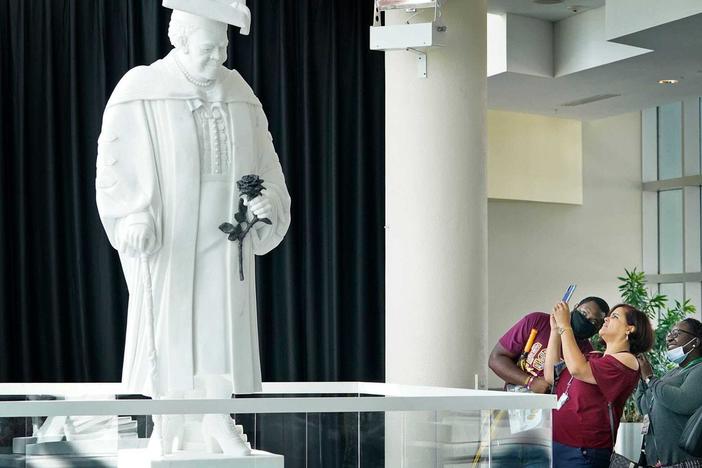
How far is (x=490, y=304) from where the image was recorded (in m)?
13.3

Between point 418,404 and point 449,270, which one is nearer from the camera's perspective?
point 418,404

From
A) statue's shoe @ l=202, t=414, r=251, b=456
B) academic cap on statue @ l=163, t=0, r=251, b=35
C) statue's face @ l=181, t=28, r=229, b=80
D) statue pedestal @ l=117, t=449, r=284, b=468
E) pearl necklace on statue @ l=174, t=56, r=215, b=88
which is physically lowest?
statue pedestal @ l=117, t=449, r=284, b=468

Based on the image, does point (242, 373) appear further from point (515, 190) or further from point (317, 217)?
point (515, 190)

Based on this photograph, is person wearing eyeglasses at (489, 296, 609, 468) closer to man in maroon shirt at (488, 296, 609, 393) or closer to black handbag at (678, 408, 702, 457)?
man in maroon shirt at (488, 296, 609, 393)

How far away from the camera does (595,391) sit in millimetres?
5062

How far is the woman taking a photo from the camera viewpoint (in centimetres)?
498

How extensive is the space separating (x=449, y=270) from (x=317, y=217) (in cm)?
264

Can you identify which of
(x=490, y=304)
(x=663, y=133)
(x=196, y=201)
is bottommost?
(x=490, y=304)

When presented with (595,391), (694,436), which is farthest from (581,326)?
(694,436)

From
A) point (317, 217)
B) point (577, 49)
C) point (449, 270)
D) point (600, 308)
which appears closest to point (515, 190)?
point (577, 49)

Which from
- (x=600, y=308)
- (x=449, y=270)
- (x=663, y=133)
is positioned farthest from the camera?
(x=663, y=133)

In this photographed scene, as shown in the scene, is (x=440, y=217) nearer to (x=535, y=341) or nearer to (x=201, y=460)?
(x=535, y=341)

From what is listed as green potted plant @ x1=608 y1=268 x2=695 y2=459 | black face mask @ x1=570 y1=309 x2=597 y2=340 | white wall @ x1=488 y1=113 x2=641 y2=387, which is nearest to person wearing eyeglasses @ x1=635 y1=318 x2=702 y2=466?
black face mask @ x1=570 y1=309 x2=597 y2=340

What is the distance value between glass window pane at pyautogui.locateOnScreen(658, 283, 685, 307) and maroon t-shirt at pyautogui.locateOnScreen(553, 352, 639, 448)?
1047 cm
